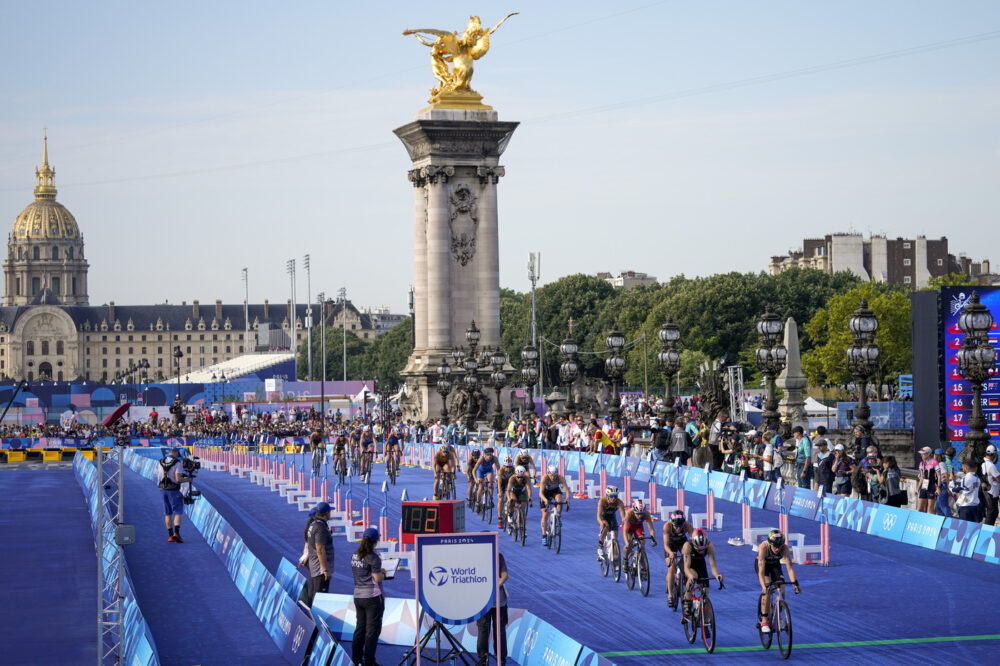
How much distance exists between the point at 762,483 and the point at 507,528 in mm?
6351

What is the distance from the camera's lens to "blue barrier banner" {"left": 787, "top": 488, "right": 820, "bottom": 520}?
3259 centimetres

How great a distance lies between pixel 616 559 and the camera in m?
25.3

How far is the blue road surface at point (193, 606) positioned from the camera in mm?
20047

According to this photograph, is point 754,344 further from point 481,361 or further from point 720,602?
point 720,602

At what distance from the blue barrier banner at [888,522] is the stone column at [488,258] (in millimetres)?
43717

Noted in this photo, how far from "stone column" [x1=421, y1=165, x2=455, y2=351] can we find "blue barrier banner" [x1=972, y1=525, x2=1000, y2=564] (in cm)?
4831

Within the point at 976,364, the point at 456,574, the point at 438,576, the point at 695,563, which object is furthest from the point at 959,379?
the point at 438,576

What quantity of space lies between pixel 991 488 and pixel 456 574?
42.6 ft

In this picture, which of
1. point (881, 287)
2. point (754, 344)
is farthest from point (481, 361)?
point (881, 287)

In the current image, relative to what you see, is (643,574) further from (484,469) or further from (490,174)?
(490,174)

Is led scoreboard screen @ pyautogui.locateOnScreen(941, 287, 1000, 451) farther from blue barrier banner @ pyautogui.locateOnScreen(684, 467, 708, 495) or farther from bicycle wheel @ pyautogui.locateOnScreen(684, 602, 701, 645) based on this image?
bicycle wheel @ pyautogui.locateOnScreen(684, 602, 701, 645)

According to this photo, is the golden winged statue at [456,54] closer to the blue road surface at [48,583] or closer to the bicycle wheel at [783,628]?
the blue road surface at [48,583]

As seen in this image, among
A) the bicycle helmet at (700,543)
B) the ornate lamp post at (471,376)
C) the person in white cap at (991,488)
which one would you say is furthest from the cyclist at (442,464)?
the ornate lamp post at (471,376)

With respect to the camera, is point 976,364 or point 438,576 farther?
point 976,364
